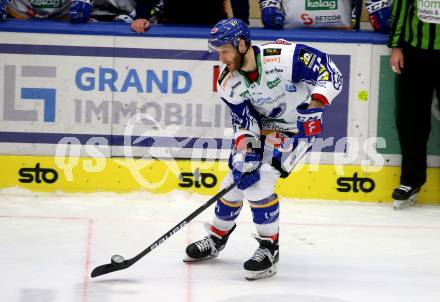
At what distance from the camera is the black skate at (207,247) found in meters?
5.06

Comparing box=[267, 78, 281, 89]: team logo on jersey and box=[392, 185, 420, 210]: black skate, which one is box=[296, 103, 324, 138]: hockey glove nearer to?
box=[267, 78, 281, 89]: team logo on jersey

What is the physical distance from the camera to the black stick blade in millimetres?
4707

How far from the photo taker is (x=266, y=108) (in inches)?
192

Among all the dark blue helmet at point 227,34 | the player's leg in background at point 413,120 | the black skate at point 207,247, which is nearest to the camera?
the dark blue helmet at point 227,34

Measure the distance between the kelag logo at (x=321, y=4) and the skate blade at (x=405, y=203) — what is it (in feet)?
4.37

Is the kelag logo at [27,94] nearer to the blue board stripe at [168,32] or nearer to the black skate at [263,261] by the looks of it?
the blue board stripe at [168,32]

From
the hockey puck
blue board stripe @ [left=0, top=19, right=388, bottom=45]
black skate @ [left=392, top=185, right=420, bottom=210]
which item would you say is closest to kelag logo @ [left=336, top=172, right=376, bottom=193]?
black skate @ [left=392, top=185, right=420, bottom=210]

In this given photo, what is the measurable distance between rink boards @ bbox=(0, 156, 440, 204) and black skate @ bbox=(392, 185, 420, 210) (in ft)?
0.60

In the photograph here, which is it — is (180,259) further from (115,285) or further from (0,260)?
(0,260)

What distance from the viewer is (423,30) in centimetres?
616

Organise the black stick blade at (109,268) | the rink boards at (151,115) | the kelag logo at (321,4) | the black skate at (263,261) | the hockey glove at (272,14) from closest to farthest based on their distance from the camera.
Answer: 1. the black stick blade at (109,268)
2. the black skate at (263,261)
3. the rink boards at (151,115)
4. the hockey glove at (272,14)
5. the kelag logo at (321,4)

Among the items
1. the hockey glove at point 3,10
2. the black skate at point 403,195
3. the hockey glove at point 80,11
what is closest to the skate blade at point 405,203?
the black skate at point 403,195

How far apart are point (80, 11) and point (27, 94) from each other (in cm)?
61

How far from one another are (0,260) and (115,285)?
0.70m
